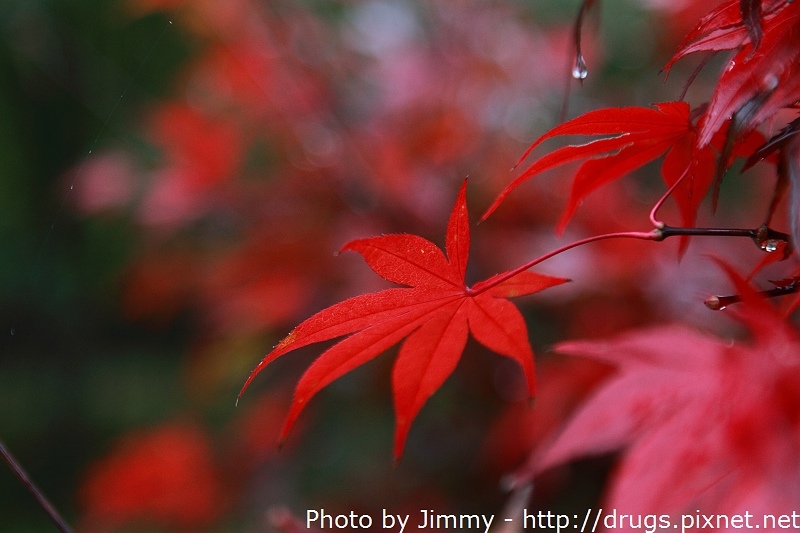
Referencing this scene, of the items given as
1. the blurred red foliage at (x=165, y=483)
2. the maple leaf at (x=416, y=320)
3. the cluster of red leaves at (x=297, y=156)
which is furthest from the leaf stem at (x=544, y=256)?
the blurred red foliage at (x=165, y=483)

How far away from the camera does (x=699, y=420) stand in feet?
1.59

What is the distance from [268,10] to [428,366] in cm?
121

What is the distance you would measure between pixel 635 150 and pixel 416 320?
17 cm

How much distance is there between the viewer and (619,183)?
1225 millimetres

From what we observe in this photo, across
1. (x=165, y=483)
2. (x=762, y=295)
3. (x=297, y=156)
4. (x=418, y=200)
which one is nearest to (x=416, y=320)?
(x=762, y=295)

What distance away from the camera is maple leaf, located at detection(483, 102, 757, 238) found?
1.13ft

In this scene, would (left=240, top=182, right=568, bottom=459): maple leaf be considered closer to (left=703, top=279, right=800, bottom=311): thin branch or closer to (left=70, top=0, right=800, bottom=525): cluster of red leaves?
(left=70, top=0, right=800, bottom=525): cluster of red leaves

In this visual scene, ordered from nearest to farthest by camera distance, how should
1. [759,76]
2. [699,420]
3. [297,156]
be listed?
1. [759,76]
2. [699,420]
3. [297,156]

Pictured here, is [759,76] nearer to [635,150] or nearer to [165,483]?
[635,150]

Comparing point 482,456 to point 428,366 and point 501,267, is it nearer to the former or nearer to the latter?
point 501,267

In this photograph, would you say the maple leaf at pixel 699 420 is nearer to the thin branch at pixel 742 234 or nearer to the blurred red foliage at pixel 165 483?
the thin branch at pixel 742 234

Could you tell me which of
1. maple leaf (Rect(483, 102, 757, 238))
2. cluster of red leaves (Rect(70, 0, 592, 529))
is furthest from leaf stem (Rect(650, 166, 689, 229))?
cluster of red leaves (Rect(70, 0, 592, 529))

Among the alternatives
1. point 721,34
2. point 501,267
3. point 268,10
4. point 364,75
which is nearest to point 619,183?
point 501,267

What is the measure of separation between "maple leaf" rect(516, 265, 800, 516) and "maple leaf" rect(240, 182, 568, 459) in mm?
101
